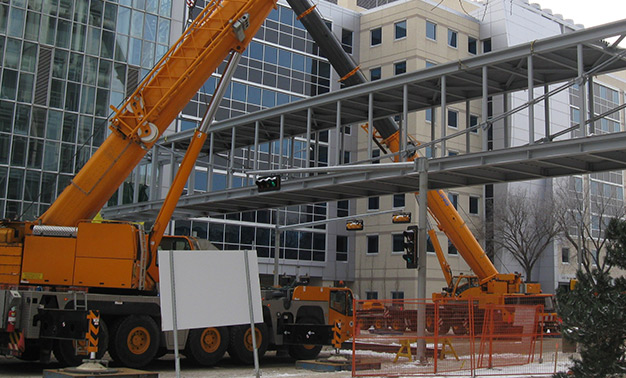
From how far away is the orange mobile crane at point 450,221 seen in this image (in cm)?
2872

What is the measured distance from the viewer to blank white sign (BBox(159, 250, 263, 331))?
35.5 ft

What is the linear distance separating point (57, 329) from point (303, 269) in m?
39.8

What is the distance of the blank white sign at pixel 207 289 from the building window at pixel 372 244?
46.3 m

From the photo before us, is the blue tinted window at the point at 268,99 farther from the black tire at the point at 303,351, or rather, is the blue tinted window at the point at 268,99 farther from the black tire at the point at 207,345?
the black tire at the point at 207,345

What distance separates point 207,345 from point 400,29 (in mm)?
42929

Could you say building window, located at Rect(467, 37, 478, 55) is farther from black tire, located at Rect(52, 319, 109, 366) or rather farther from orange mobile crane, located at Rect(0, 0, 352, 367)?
black tire, located at Rect(52, 319, 109, 366)

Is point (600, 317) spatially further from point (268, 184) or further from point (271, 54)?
point (271, 54)

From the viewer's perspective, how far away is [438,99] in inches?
1072

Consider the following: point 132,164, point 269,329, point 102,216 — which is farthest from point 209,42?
point 102,216

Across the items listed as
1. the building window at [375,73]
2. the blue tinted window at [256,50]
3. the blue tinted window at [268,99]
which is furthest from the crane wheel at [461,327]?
the building window at [375,73]

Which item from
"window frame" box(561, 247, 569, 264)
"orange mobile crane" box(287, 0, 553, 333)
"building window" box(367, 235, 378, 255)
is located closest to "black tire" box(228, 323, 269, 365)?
"orange mobile crane" box(287, 0, 553, 333)

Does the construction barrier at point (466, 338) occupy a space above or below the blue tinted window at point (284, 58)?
A: below

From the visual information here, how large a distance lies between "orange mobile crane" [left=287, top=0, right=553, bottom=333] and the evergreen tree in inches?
619

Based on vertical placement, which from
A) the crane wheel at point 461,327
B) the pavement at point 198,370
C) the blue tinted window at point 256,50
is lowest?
the pavement at point 198,370
